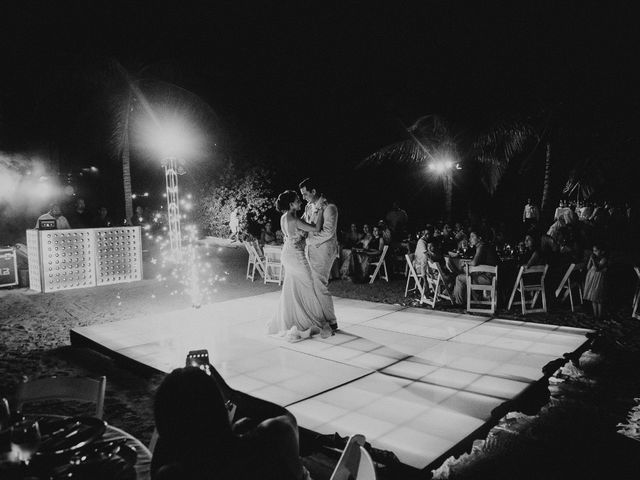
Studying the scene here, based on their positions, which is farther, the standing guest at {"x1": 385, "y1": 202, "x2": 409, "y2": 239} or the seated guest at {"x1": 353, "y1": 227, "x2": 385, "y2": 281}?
the standing guest at {"x1": 385, "y1": 202, "x2": 409, "y2": 239}

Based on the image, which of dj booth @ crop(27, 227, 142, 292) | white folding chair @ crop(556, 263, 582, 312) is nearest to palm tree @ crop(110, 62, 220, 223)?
dj booth @ crop(27, 227, 142, 292)

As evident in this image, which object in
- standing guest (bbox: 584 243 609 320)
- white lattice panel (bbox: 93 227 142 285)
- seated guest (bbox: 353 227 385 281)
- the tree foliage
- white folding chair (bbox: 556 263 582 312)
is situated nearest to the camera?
standing guest (bbox: 584 243 609 320)

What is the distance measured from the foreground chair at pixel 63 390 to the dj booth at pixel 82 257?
27.7 feet

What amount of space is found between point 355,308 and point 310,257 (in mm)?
1886

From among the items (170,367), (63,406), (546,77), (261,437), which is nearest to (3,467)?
(261,437)

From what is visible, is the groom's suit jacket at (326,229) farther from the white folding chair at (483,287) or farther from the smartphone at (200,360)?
the smartphone at (200,360)

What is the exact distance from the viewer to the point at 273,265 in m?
10.4

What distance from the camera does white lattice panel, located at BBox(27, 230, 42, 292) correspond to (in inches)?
402

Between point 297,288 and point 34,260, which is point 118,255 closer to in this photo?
point 34,260

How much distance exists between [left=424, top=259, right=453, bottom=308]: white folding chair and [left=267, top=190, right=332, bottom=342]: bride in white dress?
2.66 metres

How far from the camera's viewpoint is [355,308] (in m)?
7.67

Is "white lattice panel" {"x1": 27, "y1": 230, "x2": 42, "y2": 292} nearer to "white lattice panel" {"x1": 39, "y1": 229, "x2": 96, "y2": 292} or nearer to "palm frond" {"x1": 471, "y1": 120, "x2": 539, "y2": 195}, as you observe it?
"white lattice panel" {"x1": 39, "y1": 229, "x2": 96, "y2": 292}

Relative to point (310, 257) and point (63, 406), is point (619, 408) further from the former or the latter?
point (63, 406)

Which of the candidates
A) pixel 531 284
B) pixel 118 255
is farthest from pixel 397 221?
pixel 118 255
